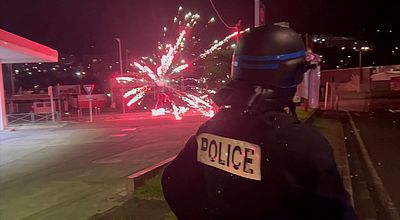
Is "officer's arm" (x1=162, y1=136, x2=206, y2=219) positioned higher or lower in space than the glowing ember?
higher

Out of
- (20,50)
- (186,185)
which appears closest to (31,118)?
(20,50)

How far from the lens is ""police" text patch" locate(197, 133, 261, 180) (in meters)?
1.68

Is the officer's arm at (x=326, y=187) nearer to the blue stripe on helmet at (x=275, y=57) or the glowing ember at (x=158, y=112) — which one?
the blue stripe on helmet at (x=275, y=57)

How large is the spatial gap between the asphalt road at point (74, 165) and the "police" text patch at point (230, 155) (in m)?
4.97

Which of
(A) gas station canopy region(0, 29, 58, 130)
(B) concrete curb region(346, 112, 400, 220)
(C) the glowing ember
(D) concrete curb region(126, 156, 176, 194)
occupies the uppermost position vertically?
(A) gas station canopy region(0, 29, 58, 130)

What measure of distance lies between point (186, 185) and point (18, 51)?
55.8 feet

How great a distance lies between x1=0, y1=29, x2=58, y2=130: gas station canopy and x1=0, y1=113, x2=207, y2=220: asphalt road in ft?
11.6

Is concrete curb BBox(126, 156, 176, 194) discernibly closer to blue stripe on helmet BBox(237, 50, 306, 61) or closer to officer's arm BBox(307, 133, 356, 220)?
blue stripe on helmet BBox(237, 50, 306, 61)

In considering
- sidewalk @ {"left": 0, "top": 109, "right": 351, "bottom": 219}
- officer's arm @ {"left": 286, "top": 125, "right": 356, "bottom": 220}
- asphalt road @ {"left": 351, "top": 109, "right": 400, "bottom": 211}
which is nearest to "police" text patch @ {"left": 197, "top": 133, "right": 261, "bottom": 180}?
officer's arm @ {"left": 286, "top": 125, "right": 356, "bottom": 220}

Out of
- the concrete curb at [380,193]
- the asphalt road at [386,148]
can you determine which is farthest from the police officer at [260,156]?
the asphalt road at [386,148]

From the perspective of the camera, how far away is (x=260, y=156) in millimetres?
1653

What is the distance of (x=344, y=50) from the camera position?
7788 centimetres

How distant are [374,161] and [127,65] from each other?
59715 millimetres

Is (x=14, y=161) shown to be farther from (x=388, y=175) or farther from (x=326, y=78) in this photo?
(x=326, y=78)
